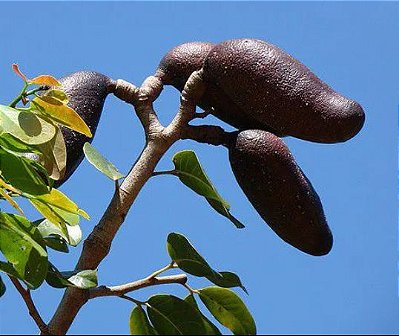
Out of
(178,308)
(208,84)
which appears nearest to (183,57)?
(208,84)

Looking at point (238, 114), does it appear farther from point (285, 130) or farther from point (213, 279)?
point (213, 279)

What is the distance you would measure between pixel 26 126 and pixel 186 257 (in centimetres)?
22

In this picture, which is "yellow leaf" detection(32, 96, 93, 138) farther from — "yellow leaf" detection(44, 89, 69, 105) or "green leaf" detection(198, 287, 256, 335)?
"green leaf" detection(198, 287, 256, 335)

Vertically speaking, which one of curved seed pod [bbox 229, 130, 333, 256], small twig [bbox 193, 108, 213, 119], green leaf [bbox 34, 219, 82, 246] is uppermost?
small twig [bbox 193, 108, 213, 119]

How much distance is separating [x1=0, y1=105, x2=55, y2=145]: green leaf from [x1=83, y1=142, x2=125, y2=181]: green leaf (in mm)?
68

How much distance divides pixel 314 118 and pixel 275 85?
0.05 metres

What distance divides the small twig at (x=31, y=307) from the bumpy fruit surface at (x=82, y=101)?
122mm

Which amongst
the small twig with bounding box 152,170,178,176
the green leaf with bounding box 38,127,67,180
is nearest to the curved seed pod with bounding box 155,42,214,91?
the small twig with bounding box 152,170,178,176

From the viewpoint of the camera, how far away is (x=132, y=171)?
3.02ft

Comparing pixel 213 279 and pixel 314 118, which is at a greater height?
pixel 314 118

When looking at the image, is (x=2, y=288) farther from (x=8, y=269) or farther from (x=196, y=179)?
(x=196, y=179)

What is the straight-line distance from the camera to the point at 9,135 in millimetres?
843

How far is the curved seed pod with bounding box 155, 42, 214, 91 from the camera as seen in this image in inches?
38.9

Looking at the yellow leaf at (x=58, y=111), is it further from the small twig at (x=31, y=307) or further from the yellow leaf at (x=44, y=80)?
the small twig at (x=31, y=307)
